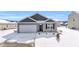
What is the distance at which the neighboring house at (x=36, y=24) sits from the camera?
7.97ft

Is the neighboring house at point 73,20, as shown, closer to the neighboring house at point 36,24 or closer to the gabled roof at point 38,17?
the neighboring house at point 36,24

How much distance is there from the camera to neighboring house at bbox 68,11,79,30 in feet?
7.85

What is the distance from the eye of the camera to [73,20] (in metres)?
2.44

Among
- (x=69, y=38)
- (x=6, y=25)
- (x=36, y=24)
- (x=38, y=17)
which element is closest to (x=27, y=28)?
(x=36, y=24)

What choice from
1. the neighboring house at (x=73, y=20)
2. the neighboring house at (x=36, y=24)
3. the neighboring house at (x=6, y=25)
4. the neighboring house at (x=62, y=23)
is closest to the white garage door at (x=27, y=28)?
the neighboring house at (x=36, y=24)

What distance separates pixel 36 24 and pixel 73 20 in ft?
2.11

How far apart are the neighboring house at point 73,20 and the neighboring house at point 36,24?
266mm

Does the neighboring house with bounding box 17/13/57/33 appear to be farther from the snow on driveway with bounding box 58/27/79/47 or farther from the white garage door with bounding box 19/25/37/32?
the snow on driveway with bounding box 58/27/79/47

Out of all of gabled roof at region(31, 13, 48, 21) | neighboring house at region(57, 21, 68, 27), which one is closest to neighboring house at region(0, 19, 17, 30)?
gabled roof at region(31, 13, 48, 21)

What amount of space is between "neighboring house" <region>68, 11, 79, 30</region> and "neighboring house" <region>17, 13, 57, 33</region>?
27 centimetres

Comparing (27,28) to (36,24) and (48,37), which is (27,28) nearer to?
(36,24)
